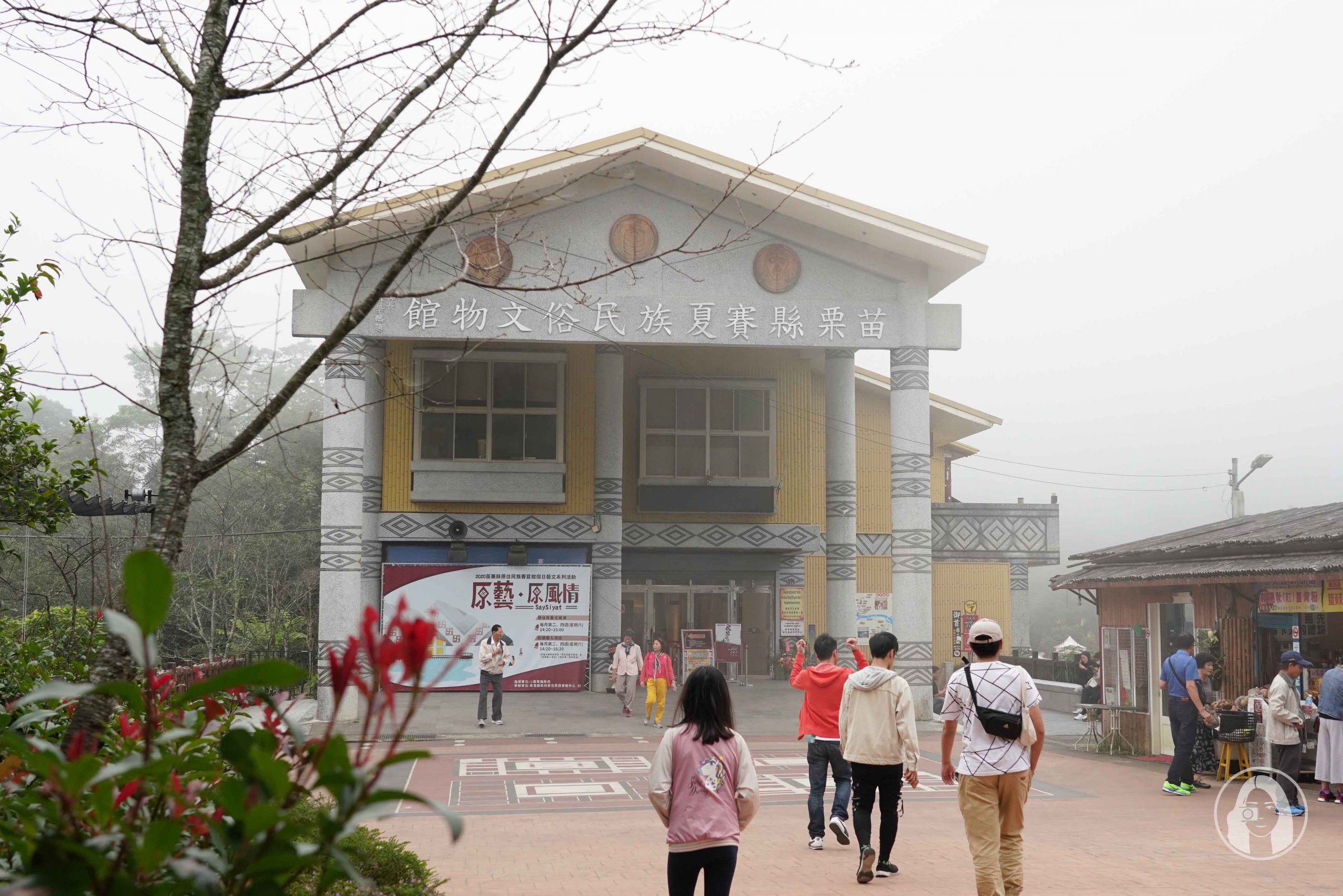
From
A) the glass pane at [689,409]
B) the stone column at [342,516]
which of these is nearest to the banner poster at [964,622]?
the glass pane at [689,409]

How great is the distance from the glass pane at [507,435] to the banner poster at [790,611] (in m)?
7.14

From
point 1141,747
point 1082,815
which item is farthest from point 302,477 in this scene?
point 1082,815

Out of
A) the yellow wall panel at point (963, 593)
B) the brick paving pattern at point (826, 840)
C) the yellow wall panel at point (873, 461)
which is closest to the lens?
the brick paving pattern at point (826, 840)

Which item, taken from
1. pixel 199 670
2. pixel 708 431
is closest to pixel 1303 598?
pixel 199 670

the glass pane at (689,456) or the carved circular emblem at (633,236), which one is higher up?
the carved circular emblem at (633,236)

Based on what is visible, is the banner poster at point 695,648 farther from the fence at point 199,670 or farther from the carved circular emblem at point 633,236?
the fence at point 199,670

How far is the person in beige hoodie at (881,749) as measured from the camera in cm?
782

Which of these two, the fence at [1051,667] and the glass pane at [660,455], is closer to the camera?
the glass pane at [660,455]

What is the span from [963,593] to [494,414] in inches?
511

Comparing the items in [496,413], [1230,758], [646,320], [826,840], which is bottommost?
[826,840]

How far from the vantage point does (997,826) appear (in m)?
6.34

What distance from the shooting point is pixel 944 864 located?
8445 mm

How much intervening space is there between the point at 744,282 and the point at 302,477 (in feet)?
66.3

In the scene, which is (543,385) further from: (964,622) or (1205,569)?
(1205,569)
